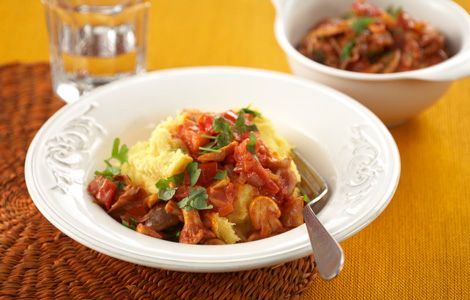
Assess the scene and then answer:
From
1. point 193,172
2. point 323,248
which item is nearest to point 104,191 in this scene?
point 193,172

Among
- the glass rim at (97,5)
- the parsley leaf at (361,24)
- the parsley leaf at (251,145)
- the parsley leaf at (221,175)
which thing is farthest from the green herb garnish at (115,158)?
the parsley leaf at (361,24)

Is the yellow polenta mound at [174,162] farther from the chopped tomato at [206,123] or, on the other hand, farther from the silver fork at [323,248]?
the silver fork at [323,248]

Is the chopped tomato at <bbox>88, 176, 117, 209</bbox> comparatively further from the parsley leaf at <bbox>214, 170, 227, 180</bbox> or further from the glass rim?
the glass rim

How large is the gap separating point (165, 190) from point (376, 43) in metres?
1.73

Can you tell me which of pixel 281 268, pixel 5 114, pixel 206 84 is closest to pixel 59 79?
pixel 5 114

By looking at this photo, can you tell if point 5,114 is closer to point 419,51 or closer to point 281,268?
point 281,268

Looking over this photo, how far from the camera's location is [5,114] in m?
3.97

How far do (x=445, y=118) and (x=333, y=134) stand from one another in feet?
3.73

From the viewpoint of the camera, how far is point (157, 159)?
117 inches

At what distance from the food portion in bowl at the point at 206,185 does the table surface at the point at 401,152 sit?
41 centimetres

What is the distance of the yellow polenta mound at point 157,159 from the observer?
290cm

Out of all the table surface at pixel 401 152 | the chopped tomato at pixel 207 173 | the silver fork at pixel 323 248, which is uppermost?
the silver fork at pixel 323 248

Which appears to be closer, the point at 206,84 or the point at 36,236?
the point at 36,236

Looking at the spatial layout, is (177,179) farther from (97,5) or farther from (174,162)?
(97,5)
